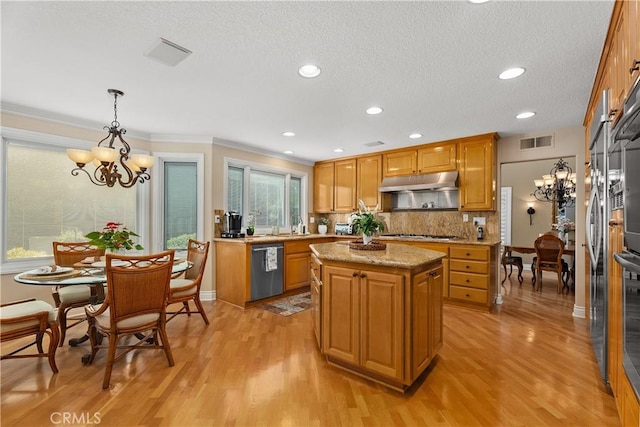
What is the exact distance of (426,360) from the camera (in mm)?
2184

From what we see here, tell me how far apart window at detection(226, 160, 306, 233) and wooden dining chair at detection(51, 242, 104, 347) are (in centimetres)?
196

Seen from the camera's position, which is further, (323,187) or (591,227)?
(323,187)

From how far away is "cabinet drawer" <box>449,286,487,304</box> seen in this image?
12.3 feet

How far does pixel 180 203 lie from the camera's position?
4371mm

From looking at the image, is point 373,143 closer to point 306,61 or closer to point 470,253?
point 470,253

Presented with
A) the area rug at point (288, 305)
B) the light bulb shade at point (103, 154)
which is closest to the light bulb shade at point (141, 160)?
the light bulb shade at point (103, 154)

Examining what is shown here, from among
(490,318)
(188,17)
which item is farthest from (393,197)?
(188,17)

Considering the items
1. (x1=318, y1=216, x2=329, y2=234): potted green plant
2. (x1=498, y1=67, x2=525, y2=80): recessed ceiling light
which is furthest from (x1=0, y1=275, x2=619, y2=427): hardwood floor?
(x1=318, y1=216, x2=329, y2=234): potted green plant

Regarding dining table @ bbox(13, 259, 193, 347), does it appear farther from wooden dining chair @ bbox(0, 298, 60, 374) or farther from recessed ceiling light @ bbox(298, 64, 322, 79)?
recessed ceiling light @ bbox(298, 64, 322, 79)

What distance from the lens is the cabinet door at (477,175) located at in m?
4.08

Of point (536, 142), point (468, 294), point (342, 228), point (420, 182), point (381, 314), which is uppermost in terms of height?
point (536, 142)

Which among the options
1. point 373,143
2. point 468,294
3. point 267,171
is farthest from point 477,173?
point 267,171

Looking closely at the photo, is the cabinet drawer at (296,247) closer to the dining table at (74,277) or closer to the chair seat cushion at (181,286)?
the chair seat cushion at (181,286)

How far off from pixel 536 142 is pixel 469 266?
6.26ft
